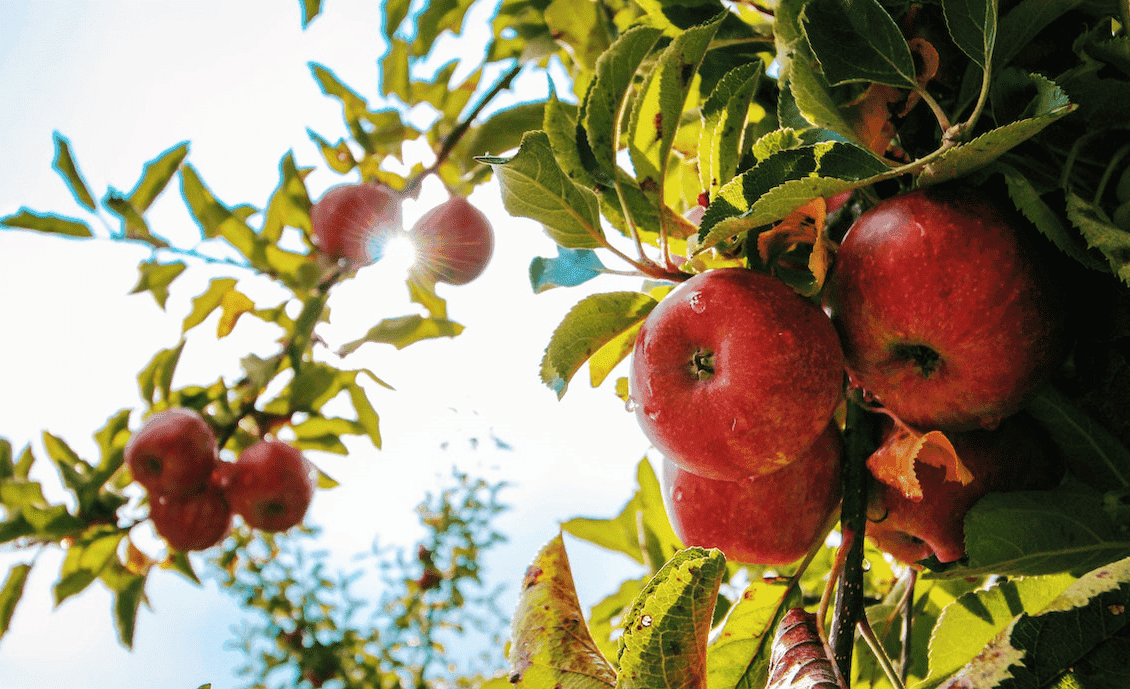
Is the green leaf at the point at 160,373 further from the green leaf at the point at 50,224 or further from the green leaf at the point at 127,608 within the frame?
the green leaf at the point at 127,608

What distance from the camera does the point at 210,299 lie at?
1.54 metres

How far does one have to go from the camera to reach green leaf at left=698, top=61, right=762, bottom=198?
522 mm

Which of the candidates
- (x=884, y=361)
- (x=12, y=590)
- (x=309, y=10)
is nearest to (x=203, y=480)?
(x=12, y=590)

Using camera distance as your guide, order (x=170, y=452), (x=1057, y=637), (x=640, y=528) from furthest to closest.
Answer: (x=170, y=452)
(x=640, y=528)
(x=1057, y=637)

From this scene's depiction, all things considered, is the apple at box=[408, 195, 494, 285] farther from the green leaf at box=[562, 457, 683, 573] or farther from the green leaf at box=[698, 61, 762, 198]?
the green leaf at box=[698, 61, 762, 198]

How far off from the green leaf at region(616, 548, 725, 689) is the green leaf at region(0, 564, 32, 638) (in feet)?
5.52

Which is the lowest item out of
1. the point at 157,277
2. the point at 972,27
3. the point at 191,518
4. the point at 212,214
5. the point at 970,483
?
the point at 970,483

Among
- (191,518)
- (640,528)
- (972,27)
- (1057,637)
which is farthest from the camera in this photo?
(191,518)

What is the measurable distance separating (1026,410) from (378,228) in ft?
4.11

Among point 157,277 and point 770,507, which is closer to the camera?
point 770,507

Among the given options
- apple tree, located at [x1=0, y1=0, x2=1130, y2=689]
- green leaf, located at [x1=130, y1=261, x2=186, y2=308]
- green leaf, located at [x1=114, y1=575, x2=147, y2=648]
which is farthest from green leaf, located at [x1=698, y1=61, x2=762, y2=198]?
green leaf, located at [x1=114, y1=575, x2=147, y2=648]

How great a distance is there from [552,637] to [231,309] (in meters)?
1.29

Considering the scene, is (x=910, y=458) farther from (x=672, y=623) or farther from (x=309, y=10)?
(x=309, y=10)

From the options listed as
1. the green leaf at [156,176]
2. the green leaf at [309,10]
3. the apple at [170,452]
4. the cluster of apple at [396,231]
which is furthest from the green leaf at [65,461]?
the green leaf at [309,10]
